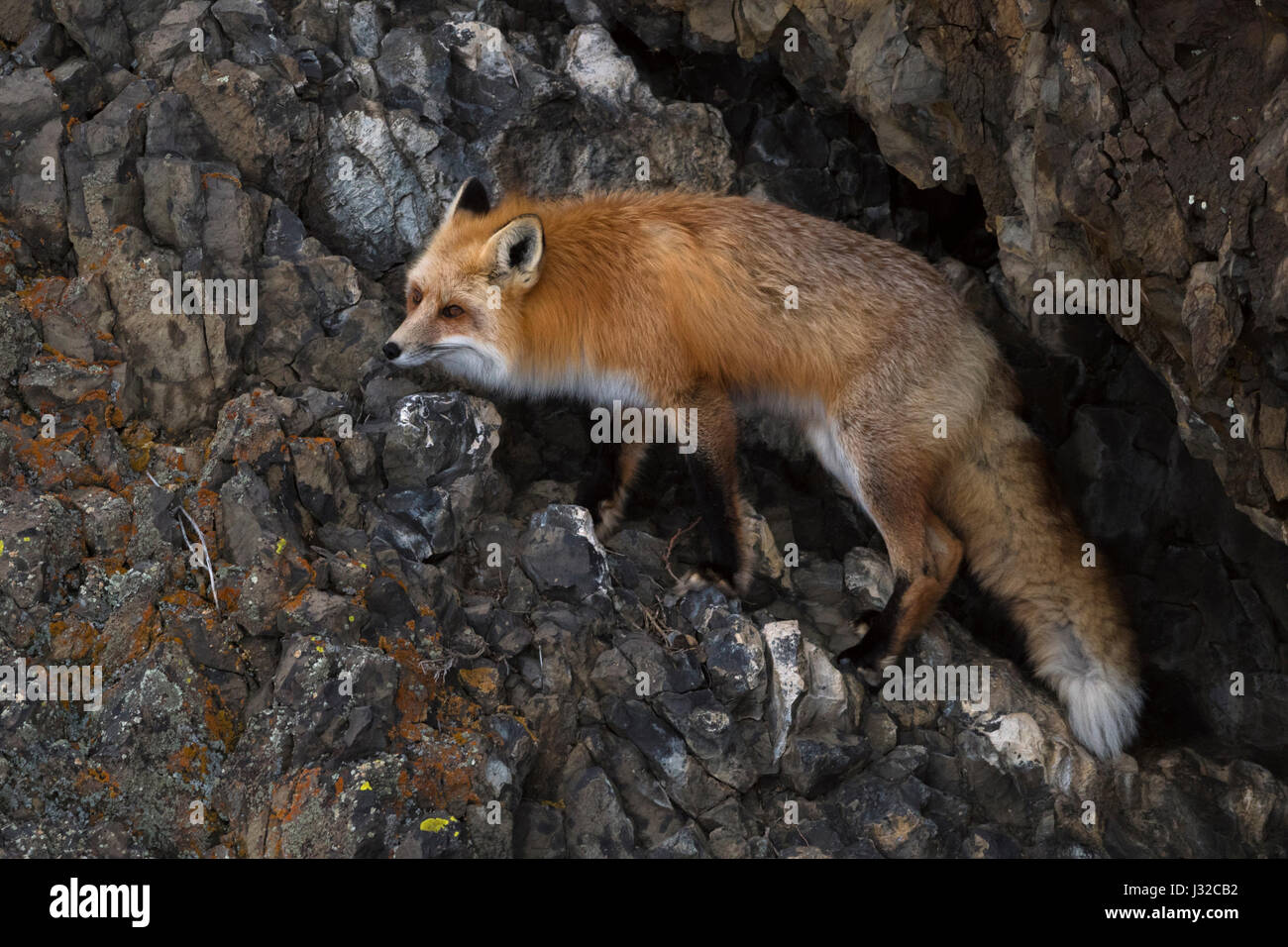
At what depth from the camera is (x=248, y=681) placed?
3.58 metres

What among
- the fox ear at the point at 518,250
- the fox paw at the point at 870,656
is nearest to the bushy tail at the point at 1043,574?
the fox paw at the point at 870,656

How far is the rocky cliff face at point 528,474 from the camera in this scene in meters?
3.48

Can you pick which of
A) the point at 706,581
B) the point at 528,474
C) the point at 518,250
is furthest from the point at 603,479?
the point at 518,250

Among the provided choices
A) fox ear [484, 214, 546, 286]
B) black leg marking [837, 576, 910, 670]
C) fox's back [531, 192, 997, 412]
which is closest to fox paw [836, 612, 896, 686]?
black leg marking [837, 576, 910, 670]

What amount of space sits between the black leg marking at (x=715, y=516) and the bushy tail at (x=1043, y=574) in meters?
1.04

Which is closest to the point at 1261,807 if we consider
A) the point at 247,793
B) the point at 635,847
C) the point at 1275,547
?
the point at 1275,547

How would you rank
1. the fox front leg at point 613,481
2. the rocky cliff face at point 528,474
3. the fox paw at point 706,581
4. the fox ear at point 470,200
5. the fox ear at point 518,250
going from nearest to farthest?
1. the rocky cliff face at point 528,474
2. the fox ear at point 518,250
3. the fox paw at point 706,581
4. the fox ear at point 470,200
5. the fox front leg at point 613,481

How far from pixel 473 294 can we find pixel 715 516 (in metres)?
1.37

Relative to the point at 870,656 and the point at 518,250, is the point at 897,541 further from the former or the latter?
the point at 518,250

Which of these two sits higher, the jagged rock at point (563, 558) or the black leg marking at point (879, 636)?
the jagged rock at point (563, 558)

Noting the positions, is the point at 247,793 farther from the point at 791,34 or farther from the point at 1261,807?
the point at 791,34

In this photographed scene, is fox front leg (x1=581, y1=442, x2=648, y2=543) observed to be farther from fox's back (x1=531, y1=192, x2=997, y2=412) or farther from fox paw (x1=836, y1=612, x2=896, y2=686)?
fox paw (x1=836, y1=612, x2=896, y2=686)

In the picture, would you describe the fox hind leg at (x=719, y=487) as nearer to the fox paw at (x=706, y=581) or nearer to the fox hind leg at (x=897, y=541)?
the fox paw at (x=706, y=581)

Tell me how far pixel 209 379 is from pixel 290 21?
6.78 ft
